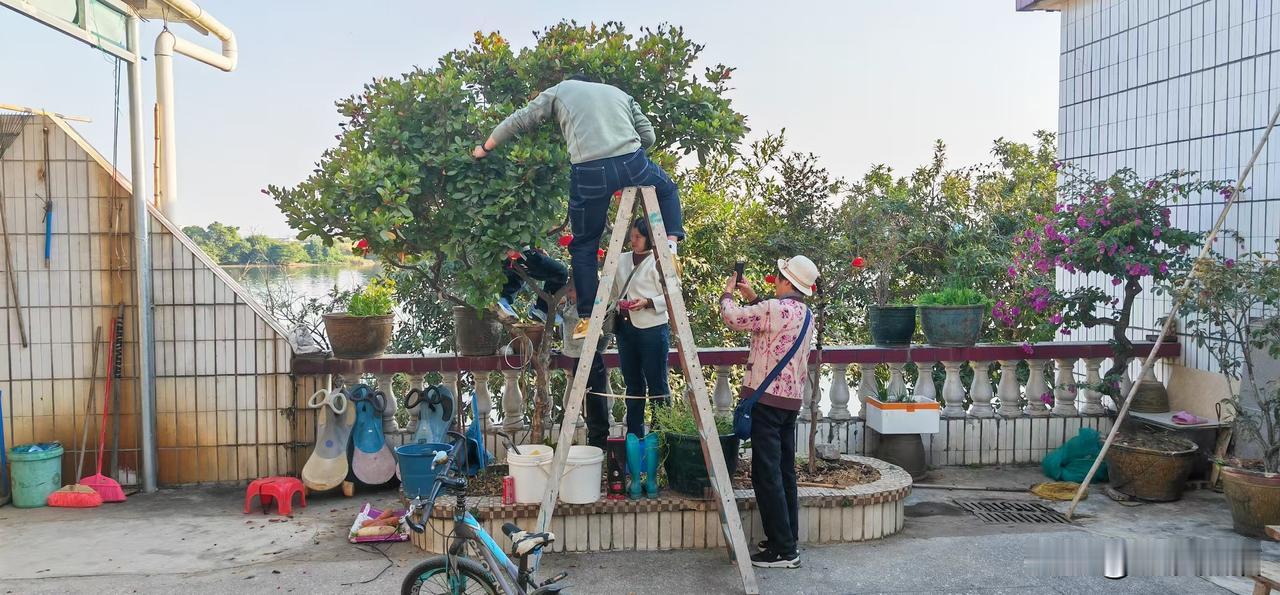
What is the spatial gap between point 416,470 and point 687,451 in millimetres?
1527

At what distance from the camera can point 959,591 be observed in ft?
15.1

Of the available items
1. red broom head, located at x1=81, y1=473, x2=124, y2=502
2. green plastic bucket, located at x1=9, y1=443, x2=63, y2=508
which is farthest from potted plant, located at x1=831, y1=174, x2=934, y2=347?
green plastic bucket, located at x1=9, y1=443, x2=63, y2=508

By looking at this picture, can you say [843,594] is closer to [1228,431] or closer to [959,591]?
[959,591]

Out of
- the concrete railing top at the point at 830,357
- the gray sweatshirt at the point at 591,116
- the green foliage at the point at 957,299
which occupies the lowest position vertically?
the concrete railing top at the point at 830,357

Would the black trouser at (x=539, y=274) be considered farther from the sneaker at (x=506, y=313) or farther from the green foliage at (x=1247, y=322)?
the green foliage at (x=1247, y=322)

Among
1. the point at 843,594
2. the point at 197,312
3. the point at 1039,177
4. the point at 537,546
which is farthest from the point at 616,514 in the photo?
the point at 1039,177

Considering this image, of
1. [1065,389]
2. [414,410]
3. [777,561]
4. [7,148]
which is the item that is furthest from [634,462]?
[7,148]

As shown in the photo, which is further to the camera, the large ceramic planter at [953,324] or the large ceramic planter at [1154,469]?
the large ceramic planter at [953,324]

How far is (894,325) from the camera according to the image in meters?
6.93

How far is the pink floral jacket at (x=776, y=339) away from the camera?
475cm

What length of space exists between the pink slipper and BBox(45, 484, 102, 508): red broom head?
6.75 metres

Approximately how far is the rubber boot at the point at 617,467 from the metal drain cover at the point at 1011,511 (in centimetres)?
214

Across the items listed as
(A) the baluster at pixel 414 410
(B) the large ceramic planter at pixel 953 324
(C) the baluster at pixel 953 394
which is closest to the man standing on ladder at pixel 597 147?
(A) the baluster at pixel 414 410

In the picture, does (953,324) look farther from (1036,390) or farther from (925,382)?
(1036,390)
